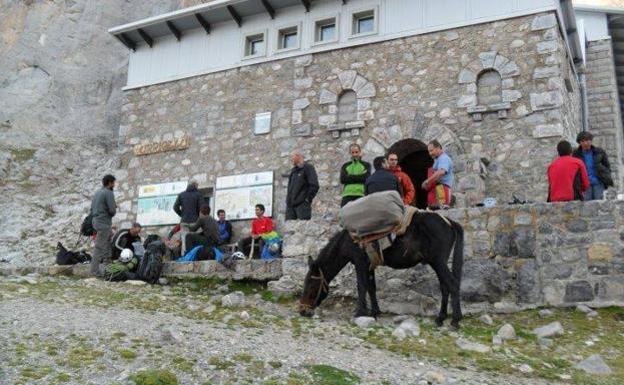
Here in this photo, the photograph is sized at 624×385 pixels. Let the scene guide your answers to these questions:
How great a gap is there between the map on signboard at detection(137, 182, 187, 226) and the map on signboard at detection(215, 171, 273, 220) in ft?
4.05

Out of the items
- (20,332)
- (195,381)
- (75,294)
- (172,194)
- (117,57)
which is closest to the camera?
(195,381)

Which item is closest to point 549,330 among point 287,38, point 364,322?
point 364,322

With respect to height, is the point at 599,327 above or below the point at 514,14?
below

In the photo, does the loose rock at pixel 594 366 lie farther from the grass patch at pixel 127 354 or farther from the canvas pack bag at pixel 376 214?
the grass patch at pixel 127 354

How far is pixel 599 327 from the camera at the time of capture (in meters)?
7.38

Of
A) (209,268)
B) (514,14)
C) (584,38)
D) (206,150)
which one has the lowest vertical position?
(209,268)

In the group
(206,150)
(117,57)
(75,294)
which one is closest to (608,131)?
(206,150)

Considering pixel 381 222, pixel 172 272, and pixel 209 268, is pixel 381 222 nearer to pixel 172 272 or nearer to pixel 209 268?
pixel 209 268

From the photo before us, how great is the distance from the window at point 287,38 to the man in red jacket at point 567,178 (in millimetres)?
8149

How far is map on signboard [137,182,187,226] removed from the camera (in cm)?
1563

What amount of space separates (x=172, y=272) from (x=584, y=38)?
1299 centimetres

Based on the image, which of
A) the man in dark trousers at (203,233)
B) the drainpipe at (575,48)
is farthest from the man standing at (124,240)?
the drainpipe at (575,48)

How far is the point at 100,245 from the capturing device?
36.6 feet

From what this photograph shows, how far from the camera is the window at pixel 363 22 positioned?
1450 cm
